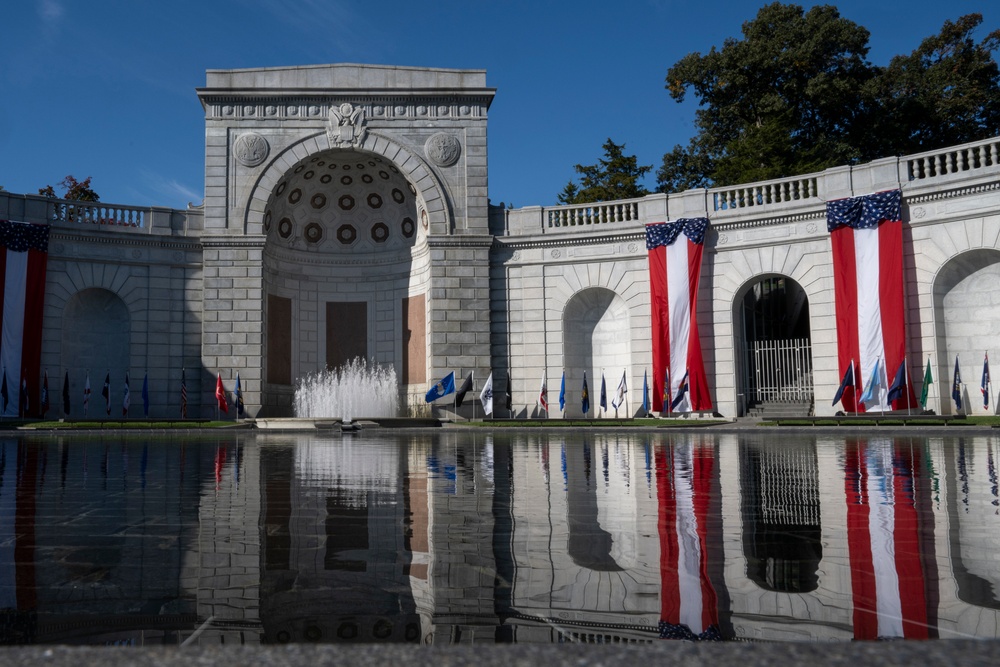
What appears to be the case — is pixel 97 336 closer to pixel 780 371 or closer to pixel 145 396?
pixel 145 396

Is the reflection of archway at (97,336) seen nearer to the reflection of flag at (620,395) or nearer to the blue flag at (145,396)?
the blue flag at (145,396)

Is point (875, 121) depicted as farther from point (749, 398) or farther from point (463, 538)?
point (463, 538)

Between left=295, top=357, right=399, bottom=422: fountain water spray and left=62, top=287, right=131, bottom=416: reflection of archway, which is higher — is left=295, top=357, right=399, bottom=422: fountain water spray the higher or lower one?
the lower one

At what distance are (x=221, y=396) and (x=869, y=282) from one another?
74.4 ft

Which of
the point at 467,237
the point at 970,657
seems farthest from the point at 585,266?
the point at 970,657

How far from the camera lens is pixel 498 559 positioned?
3814 millimetres

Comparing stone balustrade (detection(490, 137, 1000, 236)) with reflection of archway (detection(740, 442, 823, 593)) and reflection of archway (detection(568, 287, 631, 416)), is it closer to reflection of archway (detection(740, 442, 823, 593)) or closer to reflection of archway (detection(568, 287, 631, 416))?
reflection of archway (detection(568, 287, 631, 416))

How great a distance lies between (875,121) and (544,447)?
30.1m

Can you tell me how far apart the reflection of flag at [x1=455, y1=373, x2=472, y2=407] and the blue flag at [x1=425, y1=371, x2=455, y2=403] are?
318 millimetres

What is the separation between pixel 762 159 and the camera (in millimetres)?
36375

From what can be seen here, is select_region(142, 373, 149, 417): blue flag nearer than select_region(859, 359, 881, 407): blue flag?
No

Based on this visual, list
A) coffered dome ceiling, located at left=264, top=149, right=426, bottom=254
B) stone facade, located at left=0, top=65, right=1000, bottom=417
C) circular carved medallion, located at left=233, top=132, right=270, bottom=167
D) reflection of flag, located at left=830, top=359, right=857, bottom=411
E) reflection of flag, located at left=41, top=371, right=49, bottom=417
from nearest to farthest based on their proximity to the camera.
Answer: reflection of flag, located at left=830, top=359, right=857, bottom=411 < reflection of flag, located at left=41, top=371, right=49, bottom=417 < stone facade, located at left=0, top=65, right=1000, bottom=417 < circular carved medallion, located at left=233, top=132, right=270, bottom=167 < coffered dome ceiling, located at left=264, top=149, right=426, bottom=254

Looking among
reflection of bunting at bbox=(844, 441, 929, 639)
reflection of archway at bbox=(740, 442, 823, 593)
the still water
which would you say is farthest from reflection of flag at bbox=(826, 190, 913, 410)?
reflection of bunting at bbox=(844, 441, 929, 639)

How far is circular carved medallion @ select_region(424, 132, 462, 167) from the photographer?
106ft
